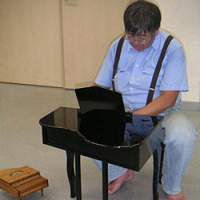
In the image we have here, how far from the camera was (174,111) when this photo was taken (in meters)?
1.89

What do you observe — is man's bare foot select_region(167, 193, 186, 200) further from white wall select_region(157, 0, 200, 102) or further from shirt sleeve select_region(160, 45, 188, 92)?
white wall select_region(157, 0, 200, 102)

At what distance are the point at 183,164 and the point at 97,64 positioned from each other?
2.04m

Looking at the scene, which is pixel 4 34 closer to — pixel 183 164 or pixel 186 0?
pixel 186 0

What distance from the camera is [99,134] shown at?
1485mm

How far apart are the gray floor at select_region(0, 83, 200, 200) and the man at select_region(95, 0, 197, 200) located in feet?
0.79

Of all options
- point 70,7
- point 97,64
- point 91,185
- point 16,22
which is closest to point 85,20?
point 70,7

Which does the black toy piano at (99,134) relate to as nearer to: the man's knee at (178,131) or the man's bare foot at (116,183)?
the man's knee at (178,131)

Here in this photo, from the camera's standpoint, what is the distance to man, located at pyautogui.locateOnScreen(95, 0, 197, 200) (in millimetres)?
1662

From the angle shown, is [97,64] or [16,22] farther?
[16,22]

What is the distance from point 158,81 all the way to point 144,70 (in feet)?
0.27

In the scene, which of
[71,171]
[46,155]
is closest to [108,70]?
[71,171]

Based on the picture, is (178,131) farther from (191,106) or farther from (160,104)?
(191,106)

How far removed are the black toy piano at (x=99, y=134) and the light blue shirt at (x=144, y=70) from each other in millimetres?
259

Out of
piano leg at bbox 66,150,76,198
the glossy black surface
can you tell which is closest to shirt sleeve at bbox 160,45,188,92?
the glossy black surface
